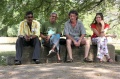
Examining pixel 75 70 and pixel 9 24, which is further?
pixel 9 24

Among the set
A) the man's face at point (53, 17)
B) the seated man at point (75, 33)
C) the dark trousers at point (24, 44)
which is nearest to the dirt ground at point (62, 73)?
the dark trousers at point (24, 44)

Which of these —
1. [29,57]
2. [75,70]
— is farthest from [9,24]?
[75,70]

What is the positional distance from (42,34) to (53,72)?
2.65 m

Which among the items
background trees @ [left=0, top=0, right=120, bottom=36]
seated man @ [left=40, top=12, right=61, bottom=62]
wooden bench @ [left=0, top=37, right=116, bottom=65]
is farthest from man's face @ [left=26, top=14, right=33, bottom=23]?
background trees @ [left=0, top=0, right=120, bottom=36]

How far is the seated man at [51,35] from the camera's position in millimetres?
7941

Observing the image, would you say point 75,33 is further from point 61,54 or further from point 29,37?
point 29,37

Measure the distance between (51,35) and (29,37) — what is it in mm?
635

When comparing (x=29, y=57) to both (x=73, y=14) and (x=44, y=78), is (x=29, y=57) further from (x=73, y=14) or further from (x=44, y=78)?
Answer: (x=44, y=78)

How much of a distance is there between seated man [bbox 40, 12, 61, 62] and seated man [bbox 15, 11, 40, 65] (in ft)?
0.93

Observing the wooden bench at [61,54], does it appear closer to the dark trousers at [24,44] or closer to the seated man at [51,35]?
the seated man at [51,35]

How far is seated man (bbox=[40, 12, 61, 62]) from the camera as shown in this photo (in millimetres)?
7941

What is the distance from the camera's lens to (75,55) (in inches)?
335

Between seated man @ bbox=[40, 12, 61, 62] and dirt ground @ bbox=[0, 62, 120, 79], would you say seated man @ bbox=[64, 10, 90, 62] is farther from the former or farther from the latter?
dirt ground @ bbox=[0, 62, 120, 79]

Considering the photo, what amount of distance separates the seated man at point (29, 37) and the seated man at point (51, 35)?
0.93ft
